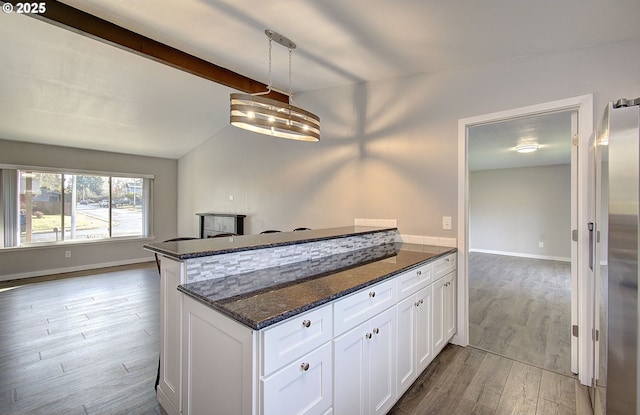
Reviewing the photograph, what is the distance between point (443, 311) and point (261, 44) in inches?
118

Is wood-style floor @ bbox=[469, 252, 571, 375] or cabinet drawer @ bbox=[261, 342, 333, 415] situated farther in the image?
wood-style floor @ bbox=[469, 252, 571, 375]

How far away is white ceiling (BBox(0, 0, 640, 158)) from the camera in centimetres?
198

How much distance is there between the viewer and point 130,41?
9.05 ft

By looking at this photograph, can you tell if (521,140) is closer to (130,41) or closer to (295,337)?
(295,337)

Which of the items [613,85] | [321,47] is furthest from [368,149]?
[613,85]

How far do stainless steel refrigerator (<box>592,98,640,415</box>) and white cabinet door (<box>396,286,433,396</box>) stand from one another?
96 centimetres

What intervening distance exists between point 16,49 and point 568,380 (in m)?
5.94

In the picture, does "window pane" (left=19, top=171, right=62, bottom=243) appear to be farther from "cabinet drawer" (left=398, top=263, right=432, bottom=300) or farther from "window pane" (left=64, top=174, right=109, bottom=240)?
"cabinet drawer" (left=398, top=263, right=432, bottom=300)

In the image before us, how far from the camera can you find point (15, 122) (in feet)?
14.2

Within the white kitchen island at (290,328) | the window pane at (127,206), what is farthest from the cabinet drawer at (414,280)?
the window pane at (127,206)

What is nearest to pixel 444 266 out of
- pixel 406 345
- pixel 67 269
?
pixel 406 345

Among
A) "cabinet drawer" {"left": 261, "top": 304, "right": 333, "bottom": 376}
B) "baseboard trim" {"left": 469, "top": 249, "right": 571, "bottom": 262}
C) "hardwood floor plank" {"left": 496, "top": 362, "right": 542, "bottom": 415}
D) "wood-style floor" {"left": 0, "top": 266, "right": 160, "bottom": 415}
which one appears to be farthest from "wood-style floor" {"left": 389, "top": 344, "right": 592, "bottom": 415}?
"baseboard trim" {"left": 469, "top": 249, "right": 571, "bottom": 262}

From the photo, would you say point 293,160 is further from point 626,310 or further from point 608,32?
point 626,310

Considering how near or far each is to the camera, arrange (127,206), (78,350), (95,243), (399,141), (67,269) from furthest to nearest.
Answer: (127,206) → (95,243) → (67,269) → (399,141) → (78,350)
